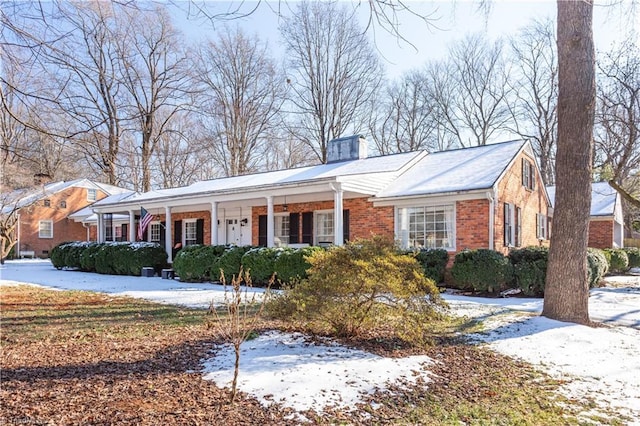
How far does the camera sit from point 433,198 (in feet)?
43.4

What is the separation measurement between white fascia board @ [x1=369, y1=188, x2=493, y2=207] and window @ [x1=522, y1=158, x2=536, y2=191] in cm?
461

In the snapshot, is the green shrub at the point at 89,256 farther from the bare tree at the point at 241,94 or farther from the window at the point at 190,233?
the bare tree at the point at 241,94

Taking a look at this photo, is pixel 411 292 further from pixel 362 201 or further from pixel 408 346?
pixel 362 201

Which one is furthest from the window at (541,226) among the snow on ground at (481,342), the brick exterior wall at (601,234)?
the snow on ground at (481,342)

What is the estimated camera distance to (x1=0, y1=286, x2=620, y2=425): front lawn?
3.33 m

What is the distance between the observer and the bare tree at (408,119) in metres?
33.1

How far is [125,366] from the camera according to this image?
4.48m

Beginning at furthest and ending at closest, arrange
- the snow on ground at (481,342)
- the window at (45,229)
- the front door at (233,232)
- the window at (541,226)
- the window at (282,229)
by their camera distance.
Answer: the window at (45,229)
the front door at (233,232)
the window at (541,226)
the window at (282,229)
the snow on ground at (481,342)

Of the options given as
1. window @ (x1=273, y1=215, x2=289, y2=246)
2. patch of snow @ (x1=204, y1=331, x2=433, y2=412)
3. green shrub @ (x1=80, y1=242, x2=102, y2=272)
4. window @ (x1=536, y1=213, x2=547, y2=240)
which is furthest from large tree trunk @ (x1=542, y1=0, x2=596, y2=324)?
green shrub @ (x1=80, y1=242, x2=102, y2=272)

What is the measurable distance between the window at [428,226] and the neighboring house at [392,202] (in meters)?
0.03

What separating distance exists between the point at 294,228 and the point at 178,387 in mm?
13507

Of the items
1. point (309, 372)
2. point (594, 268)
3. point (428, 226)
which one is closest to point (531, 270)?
point (594, 268)

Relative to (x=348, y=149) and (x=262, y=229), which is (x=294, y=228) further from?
(x=348, y=149)

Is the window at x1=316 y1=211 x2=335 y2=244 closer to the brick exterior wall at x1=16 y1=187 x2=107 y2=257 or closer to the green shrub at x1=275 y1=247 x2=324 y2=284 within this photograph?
the green shrub at x1=275 y1=247 x2=324 y2=284
